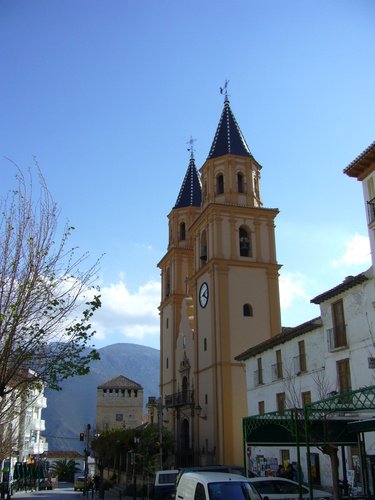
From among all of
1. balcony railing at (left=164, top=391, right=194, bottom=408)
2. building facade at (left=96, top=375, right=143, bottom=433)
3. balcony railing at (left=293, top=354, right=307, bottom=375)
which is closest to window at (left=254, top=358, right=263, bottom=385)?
balcony railing at (left=293, top=354, right=307, bottom=375)

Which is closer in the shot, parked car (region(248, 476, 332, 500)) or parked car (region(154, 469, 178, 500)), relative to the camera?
parked car (region(248, 476, 332, 500))

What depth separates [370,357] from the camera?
A: 74.3 ft

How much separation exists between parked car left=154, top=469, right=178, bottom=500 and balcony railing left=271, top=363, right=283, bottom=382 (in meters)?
7.98

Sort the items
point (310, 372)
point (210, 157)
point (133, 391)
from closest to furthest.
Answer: point (310, 372) → point (210, 157) → point (133, 391)

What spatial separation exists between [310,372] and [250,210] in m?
21.0

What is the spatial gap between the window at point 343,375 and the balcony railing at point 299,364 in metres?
3.48

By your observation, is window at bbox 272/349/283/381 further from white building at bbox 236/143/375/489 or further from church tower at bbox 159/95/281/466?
church tower at bbox 159/95/281/466

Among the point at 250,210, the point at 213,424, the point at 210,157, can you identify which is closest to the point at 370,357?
the point at 213,424

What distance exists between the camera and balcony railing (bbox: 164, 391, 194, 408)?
47166 millimetres

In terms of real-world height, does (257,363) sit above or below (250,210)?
below

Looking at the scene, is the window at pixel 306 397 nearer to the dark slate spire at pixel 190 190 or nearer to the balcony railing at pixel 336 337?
the balcony railing at pixel 336 337

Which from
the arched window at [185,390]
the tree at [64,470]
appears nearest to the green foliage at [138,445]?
the arched window at [185,390]

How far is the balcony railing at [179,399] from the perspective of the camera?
4717 centimetres

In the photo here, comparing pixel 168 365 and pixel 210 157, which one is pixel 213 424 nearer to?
pixel 168 365
